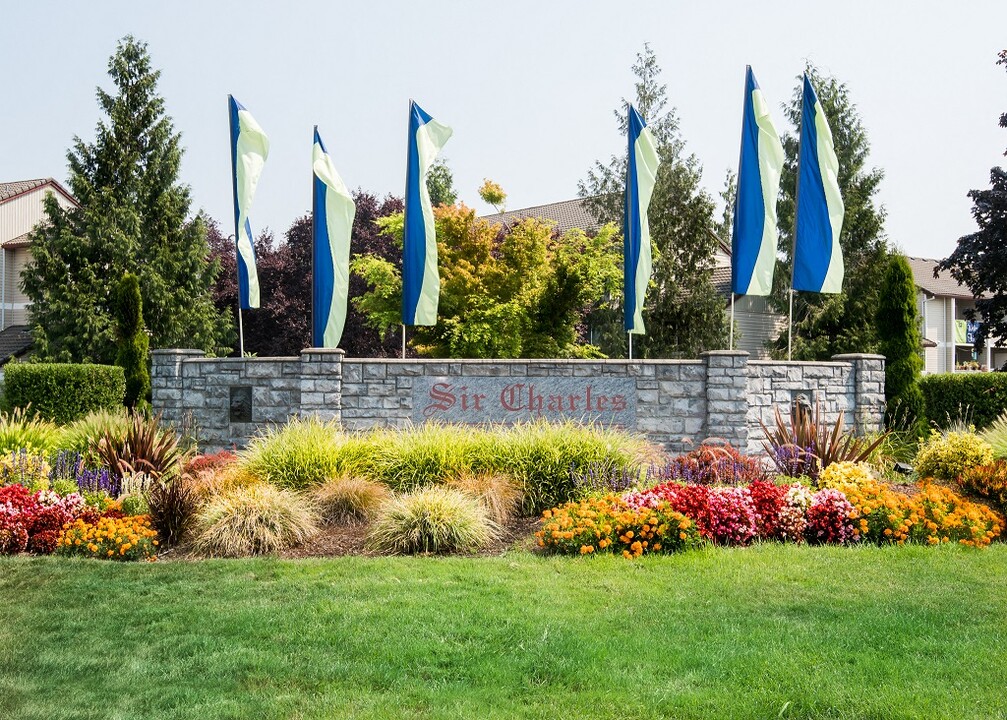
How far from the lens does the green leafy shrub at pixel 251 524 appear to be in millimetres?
8117

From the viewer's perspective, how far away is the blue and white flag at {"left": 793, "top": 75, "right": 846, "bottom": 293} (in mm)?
14680

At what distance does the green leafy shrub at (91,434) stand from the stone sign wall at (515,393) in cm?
160

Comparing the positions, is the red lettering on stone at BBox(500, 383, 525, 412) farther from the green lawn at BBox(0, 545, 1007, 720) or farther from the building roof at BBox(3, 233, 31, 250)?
the building roof at BBox(3, 233, 31, 250)

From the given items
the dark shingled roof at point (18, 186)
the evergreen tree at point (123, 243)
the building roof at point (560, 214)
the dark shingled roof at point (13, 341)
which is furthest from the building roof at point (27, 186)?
the building roof at point (560, 214)

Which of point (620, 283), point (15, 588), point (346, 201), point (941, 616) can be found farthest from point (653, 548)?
point (620, 283)

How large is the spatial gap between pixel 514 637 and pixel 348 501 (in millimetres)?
4133

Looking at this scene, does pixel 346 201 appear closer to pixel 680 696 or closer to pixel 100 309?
pixel 680 696

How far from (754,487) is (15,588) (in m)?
6.81

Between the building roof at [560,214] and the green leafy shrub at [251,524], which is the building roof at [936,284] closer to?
the building roof at [560,214]

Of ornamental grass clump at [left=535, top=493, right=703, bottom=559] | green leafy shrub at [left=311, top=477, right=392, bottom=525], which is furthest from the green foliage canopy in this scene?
ornamental grass clump at [left=535, top=493, right=703, bottom=559]

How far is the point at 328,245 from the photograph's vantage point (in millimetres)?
14336

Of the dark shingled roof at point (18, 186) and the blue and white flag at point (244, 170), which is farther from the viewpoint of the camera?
the dark shingled roof at point (18, 186)

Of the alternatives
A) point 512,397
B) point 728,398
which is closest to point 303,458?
point 512,397

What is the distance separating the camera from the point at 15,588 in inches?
275
